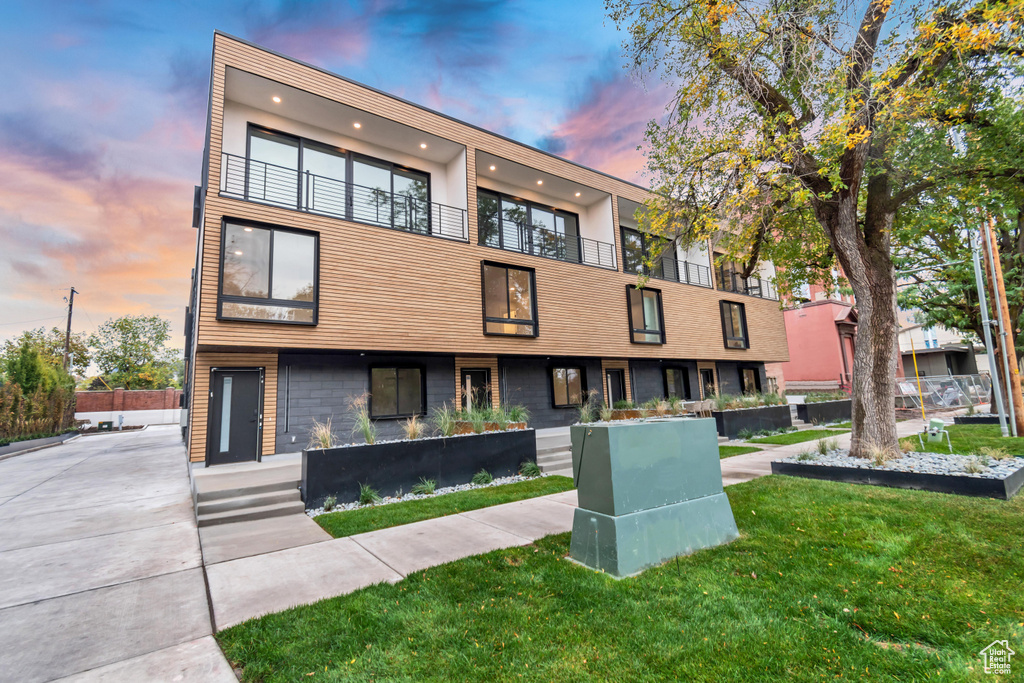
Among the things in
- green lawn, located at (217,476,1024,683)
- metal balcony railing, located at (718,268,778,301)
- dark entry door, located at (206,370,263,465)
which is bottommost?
green lawn, located at (217,476,1024,683)

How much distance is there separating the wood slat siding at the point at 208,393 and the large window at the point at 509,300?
572cm

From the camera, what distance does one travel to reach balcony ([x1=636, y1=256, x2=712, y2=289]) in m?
17.3

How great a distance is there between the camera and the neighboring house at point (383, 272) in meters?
9.30

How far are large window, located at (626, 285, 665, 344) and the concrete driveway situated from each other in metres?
13.7

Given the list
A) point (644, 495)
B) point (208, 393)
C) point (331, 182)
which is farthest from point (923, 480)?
point (331, 182)

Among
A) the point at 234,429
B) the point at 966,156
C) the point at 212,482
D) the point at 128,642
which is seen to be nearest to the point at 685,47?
the point at 966,156

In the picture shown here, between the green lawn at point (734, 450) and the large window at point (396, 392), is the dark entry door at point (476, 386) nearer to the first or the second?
the large window at point (396, 392)

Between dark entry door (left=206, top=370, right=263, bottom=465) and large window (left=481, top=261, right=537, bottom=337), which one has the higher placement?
large window (left=481, top=261, right=537, bottom=337)

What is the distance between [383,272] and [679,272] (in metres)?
13.8

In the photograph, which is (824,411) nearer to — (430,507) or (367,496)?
(430,507)

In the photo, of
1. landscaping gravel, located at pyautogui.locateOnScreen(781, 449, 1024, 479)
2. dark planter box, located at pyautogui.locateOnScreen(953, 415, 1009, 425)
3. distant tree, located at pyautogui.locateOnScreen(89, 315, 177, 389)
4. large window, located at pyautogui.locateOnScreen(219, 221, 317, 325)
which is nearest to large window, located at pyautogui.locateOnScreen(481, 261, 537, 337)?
large window, located at pyautogui.locateOnScreen(219, 221, 317, 325)

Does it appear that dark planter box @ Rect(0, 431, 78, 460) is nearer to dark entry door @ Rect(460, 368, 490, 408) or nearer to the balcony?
dark entry door @ Rect(460, 368, 490, 408)

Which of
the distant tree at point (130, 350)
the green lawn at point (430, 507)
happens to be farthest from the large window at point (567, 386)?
the distant tree at point (130, 350)

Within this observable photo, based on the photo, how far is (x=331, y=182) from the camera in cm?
1120
